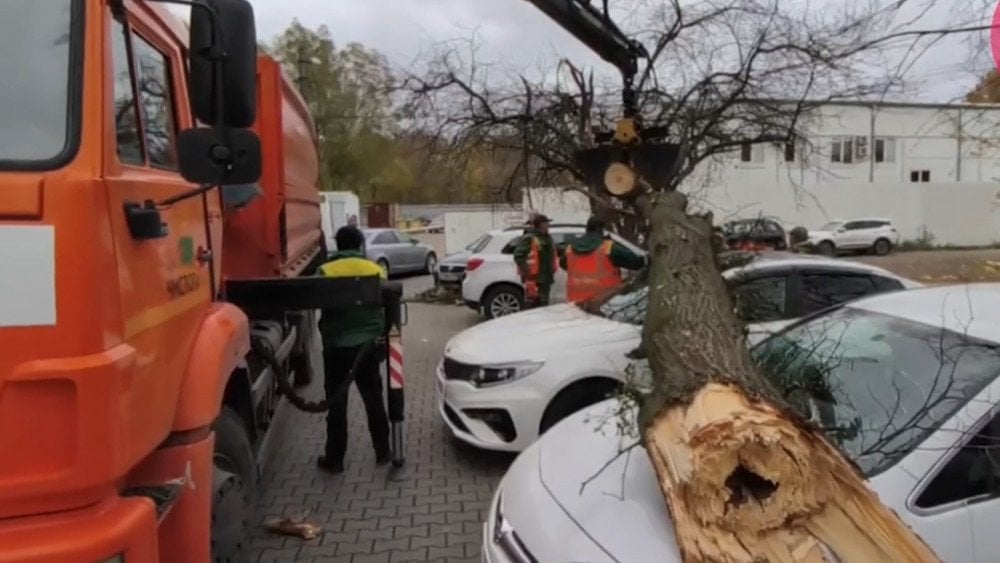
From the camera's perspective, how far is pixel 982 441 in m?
2.82

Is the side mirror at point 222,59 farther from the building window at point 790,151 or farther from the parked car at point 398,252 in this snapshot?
the parked car at point 398,252

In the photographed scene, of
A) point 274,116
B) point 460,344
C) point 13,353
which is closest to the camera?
point 13,353

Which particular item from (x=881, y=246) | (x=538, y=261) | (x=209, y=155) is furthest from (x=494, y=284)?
(x=881, y=246)

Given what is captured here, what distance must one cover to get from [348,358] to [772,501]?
3807mm

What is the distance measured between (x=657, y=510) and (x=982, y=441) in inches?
44.6

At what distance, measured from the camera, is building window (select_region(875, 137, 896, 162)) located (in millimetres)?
42031

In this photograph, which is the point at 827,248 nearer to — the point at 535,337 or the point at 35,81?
the point at 535,337

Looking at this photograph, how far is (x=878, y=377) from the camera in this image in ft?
11.0

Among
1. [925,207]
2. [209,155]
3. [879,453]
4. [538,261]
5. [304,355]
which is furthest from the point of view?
[925,207]

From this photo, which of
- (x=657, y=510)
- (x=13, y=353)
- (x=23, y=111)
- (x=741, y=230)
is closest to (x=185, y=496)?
(x=13, y=353)

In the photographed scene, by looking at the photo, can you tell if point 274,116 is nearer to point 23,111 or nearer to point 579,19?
point 579,19

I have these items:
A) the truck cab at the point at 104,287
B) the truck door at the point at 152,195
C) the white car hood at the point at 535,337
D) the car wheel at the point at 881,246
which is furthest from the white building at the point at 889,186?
the truck cab at the point at 104,287

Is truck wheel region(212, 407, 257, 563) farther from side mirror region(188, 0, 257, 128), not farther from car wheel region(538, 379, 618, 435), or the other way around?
car wheel region(538, 379, 618, 435)

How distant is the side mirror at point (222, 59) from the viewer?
97.7 inches
